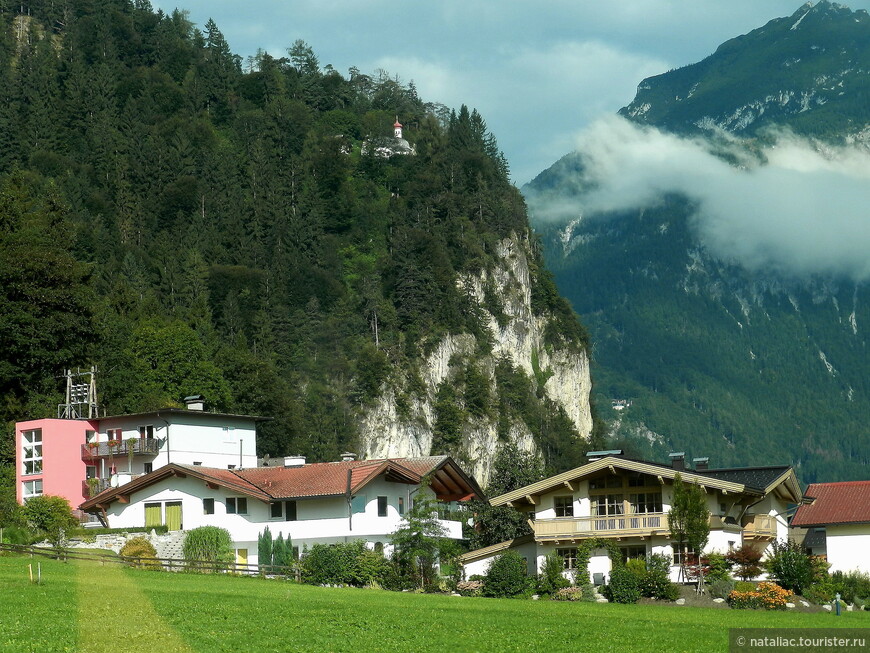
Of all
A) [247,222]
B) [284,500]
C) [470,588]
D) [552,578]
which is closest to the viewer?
[470,588]

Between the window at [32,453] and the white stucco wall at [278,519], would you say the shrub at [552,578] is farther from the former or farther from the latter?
the window at [32,453]

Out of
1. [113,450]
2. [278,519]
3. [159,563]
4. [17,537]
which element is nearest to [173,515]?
[278,519]

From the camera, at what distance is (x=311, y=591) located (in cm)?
4488

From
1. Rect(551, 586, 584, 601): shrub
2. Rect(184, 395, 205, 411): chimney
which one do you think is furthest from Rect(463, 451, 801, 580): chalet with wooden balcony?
Rect(184, 395, 205, 411): chimney

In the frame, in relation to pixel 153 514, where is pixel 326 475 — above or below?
above

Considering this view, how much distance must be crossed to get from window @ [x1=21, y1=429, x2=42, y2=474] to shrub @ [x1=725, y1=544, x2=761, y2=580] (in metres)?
37.0

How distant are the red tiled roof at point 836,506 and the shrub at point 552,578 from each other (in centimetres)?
1327

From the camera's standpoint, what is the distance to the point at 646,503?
55.7 metres

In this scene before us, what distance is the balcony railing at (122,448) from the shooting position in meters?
72.4

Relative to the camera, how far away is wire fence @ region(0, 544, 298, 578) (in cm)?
5184

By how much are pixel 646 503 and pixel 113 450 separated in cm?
3021

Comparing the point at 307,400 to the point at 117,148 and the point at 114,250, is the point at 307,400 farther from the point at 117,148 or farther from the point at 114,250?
the point at 117,148

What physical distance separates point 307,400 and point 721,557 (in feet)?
264

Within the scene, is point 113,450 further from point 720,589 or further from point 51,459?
point 720,589
